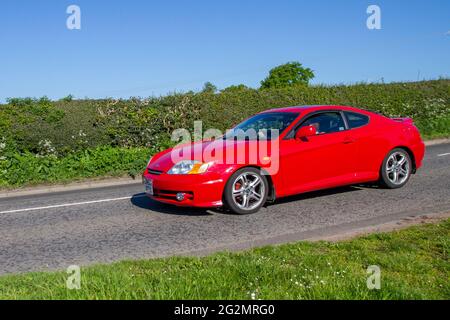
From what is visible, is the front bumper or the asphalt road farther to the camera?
the front bumper

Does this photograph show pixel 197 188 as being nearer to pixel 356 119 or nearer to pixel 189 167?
pixel 189 167

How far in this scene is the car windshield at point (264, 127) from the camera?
798cm

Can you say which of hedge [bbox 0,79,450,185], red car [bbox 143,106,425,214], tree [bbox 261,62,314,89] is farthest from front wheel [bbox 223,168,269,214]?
tree [bbox 261,62,314,89]

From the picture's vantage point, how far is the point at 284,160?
7625 millimetres

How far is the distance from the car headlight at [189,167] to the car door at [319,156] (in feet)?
3.89

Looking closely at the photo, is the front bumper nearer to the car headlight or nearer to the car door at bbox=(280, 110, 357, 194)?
the car headlight

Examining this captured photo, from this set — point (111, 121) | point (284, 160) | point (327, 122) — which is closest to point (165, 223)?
point (284, 160)

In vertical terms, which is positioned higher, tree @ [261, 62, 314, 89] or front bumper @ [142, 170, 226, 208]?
tree @ [261, 62, 314, 89]

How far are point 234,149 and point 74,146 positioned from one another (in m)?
7.96

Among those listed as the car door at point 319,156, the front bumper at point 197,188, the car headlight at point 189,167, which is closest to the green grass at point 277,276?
the front bumper at point 197,188

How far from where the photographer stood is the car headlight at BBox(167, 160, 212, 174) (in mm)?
7238

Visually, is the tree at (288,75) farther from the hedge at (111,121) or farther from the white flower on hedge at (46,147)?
the white flower on hedge at (46,147)

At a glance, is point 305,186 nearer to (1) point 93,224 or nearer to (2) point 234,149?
(2) point 234,149
